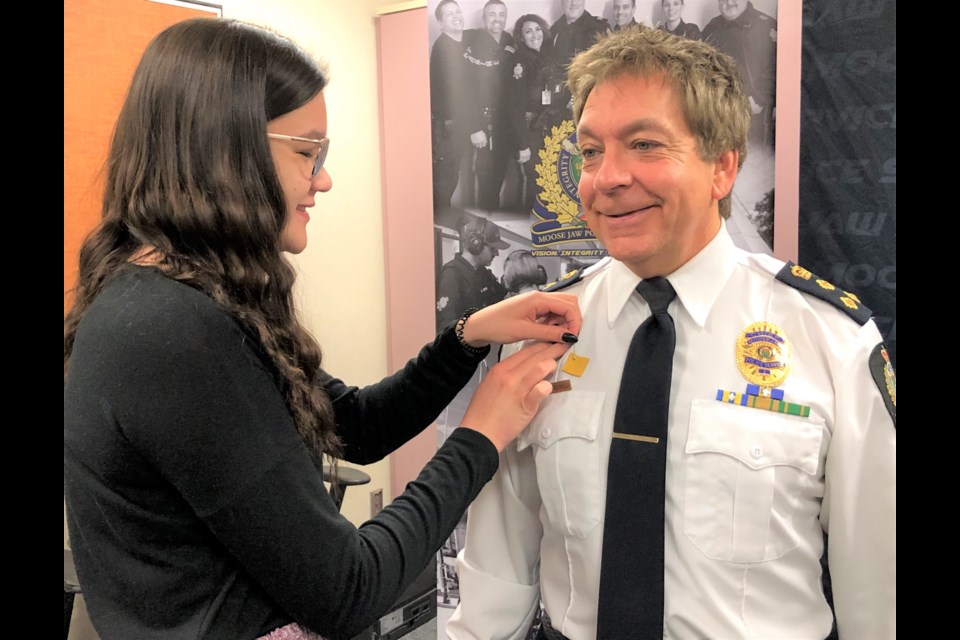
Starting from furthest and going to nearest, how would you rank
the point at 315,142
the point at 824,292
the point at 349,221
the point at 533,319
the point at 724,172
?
the point at 349,221 → the point at 533,319 → the point at 724,172 → the point at 824,292 → the point at 315,142

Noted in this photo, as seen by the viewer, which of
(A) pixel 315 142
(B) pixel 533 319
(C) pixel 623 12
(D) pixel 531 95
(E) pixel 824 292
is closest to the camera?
(A) pixel 315 142

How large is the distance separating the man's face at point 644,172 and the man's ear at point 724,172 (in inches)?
0.9

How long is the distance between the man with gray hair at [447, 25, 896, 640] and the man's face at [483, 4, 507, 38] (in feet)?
3.85

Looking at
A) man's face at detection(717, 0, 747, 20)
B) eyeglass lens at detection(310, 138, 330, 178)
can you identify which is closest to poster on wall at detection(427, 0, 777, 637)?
man's face at detection(717, 0, 747, 20)

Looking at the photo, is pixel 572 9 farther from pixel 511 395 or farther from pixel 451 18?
pixel 511 395

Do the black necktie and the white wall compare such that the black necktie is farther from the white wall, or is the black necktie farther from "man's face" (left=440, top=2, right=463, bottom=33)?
the white wall

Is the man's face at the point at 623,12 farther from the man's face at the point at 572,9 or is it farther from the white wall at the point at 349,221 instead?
the white wall at the point at 349,221

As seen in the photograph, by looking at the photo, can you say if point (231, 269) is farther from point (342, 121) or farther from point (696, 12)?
point (342, 121)

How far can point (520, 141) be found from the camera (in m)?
2.53

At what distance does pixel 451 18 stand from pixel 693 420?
6.07 ft

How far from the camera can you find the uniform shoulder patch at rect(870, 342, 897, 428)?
114 cm

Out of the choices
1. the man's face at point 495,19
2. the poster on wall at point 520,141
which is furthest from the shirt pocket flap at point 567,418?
the man's face at point 495,19

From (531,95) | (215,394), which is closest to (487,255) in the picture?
(531,95)
